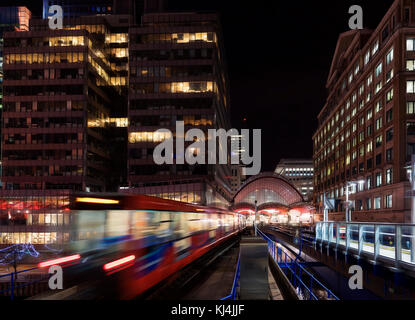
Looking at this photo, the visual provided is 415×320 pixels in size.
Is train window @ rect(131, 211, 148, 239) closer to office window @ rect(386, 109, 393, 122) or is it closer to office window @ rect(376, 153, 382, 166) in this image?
office window @ rect(386, 109, 393, 122)

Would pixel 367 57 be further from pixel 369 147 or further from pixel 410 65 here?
pixel 369 147

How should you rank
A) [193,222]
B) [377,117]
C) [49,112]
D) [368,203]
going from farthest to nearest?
1. [49,112]
2. [368,203]
3. [377,117]
4. [193,222]

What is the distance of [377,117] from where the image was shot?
62469 millimetres

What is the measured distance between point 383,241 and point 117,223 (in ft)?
35.3

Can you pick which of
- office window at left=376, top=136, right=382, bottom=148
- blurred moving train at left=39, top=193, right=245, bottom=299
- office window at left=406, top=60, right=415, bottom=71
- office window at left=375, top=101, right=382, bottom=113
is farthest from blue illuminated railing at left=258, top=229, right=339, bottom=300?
office window at left=375, top=101, right=382, bottom=113

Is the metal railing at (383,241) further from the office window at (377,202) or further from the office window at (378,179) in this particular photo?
the office window at (378,179)

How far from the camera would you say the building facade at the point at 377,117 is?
53656mm

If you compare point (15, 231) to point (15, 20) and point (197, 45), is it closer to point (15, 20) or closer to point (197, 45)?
point (197, 45)

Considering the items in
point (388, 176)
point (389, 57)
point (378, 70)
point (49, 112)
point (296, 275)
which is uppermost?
point (389, 57)

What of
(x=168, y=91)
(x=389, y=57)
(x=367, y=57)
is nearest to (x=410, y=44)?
(x=389, y=57)

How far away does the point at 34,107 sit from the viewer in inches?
3115

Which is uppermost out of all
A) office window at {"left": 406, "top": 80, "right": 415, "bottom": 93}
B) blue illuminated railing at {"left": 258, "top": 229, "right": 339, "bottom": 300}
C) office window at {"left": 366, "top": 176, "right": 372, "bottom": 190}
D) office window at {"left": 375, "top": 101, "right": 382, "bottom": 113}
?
office window at {"left": 406, "top": 80, "right": 415, "bottom": 93}

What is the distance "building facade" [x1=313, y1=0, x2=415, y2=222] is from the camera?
53.7 metres
